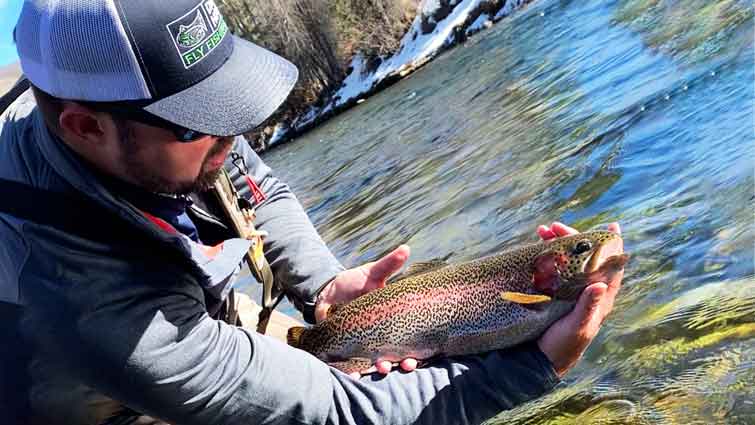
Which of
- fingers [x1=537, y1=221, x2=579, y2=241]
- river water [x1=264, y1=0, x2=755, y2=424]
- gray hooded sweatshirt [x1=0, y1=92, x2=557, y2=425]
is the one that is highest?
gray hooded sweatshirt [x1=0, y1=92, x2=557, y2=425]

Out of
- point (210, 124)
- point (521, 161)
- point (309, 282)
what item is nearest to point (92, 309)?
point (210, 124)

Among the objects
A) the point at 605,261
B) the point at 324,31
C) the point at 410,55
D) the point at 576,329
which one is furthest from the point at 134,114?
the point at 324,31

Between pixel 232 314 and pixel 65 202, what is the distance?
4.32 ft

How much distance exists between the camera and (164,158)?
270cm

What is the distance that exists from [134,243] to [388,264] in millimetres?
1308

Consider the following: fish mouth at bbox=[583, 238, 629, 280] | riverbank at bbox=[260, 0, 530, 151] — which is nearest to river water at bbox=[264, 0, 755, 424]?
fish mouth at bbox=[583, 238, 629, 280]

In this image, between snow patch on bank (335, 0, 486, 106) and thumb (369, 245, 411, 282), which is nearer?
thumb (369, 245, 411, 282)

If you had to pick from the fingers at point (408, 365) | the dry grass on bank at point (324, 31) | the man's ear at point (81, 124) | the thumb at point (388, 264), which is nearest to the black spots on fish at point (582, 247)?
the thumb at point (388, 264)

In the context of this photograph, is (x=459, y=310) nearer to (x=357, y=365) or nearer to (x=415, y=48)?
(x=357, y=365)

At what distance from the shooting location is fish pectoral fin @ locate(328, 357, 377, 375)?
3.46m

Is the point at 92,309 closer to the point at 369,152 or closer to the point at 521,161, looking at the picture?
the point at 521,161

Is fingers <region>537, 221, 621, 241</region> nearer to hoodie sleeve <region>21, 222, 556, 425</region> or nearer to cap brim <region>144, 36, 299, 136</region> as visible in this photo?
hoodie sleeve <region>21, 222, 556, 425</region>

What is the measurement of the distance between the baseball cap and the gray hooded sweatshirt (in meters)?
0.28

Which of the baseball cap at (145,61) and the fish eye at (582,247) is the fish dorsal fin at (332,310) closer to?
the fish eye at (582,247)
